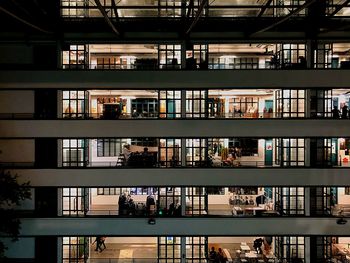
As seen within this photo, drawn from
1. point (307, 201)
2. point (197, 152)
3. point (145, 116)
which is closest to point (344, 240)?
point (307, 201)

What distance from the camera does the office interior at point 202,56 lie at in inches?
865

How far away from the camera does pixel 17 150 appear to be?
69.7ft

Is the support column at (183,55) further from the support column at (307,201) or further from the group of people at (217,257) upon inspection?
the group of people at (217,257)

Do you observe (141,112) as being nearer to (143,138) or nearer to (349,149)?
(143,138)

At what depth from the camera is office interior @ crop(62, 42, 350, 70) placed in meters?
22.0

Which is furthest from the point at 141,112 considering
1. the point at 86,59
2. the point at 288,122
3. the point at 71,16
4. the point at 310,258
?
the point at 310,258

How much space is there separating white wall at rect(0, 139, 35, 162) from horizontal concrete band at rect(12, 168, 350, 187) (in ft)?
3.21

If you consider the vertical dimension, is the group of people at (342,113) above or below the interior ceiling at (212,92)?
below

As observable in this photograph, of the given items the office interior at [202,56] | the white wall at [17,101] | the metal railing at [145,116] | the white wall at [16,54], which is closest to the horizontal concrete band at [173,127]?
the metal railing at [145,116]

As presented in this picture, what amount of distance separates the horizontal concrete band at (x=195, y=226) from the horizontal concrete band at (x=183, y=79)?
695 centimetres

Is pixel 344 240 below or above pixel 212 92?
below

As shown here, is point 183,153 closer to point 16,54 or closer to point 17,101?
point 17,101

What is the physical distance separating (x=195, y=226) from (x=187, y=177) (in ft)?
8.59

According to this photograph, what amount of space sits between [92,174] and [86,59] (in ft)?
20.8
